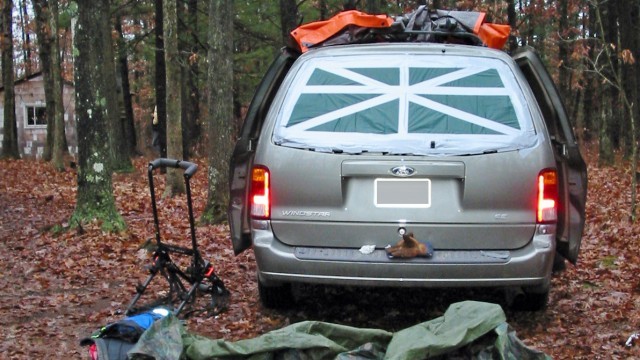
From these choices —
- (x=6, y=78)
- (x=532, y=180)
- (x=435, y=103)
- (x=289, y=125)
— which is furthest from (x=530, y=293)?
(x=6, y=78)

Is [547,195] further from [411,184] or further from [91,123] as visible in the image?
[91,123]

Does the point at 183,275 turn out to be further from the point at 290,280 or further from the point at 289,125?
the point at 289,125

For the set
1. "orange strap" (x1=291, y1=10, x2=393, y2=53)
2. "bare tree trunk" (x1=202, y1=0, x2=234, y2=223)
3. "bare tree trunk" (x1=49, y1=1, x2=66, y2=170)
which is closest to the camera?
"orange strap" (x1=291, y1=10, x2=393, y2=53)

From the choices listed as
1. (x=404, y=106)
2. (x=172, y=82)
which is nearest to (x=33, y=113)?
(x=172, y=82)

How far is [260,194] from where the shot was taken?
5.25m

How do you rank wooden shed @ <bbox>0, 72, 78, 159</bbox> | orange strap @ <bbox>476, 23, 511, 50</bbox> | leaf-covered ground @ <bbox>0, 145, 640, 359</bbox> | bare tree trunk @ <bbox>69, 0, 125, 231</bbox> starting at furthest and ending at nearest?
wooden shed @ <bbox>0, 72, 78, 159</bbox> < bare tree trunk @ <bbox>69, 0, 125, 231</bbox> < orange strap @ <bbox>476, 23, 511, 50</bbox> < leaf-covered ground @ <bbox>0, 145, 640, 359</bbox>

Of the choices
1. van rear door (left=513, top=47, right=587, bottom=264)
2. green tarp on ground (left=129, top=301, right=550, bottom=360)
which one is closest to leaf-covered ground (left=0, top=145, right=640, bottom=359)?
van rear door (left=513, top=47, right=587, bottom=264)

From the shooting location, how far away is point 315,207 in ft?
16.8

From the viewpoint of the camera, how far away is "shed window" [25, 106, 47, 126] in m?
42.9

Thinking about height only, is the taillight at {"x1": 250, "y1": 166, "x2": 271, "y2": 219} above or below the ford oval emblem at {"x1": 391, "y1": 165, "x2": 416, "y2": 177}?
below

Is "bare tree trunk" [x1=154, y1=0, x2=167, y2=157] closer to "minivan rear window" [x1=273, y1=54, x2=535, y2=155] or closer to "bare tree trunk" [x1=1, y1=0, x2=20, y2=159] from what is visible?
"bare tree trunk" [x1=1, y1=0, x2=20, y2=159]

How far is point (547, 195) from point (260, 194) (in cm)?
180

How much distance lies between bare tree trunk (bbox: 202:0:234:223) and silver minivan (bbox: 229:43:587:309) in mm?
5732

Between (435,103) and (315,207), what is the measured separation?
40.7 inches
